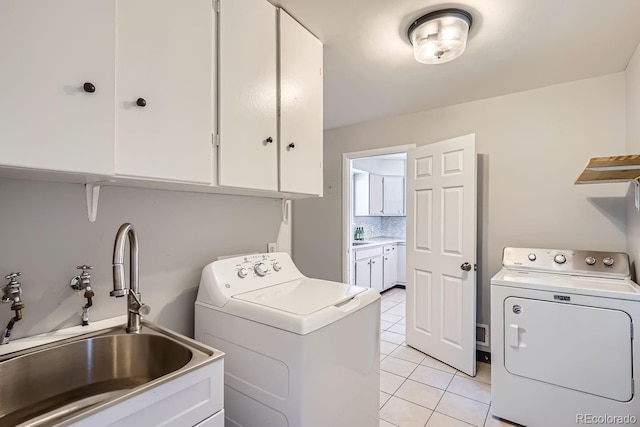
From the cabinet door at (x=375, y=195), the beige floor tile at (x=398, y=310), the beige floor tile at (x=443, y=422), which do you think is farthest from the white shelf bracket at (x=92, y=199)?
the cabinet door at (x=375, y=195)

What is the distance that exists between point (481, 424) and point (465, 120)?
2.33 m

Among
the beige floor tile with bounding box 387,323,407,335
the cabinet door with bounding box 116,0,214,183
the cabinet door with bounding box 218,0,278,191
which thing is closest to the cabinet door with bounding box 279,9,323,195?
the cabinet door with bounding box 218,0,278,191

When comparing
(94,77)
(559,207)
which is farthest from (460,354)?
(94,77)

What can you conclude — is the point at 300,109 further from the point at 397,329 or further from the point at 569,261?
the point at 397,329

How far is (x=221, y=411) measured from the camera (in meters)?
1.00

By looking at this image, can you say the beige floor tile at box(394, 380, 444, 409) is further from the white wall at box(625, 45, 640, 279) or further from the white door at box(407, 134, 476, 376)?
the white wall at box(625, 45, 640, 279)

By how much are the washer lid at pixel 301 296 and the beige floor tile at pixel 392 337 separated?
70.8 inches

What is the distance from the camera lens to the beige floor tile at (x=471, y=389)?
213cm

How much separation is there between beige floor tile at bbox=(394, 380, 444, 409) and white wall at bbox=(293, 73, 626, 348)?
32.0 inches

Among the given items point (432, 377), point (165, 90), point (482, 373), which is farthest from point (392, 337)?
point (165, 90)

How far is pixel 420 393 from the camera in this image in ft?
7.21

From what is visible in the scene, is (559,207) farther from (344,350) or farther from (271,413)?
(271,413)

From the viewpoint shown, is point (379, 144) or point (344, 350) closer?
point (344, 350)

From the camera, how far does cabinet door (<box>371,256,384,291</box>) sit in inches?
180
